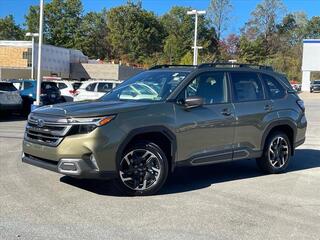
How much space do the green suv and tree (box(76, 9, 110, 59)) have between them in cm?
8810

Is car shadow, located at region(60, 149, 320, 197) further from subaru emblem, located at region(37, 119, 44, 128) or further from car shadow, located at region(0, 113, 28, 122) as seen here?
car shadow, located at region(0, 113, 28, 122)

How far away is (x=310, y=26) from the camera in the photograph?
108 meters

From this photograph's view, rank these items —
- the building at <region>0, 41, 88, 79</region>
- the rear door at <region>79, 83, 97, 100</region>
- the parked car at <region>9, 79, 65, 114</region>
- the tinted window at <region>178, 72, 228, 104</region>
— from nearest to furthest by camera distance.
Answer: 1. the tinted window at <region>178, 72, 228, 104</region>
2. the parked car at <region>9, 79, 65, 114</region>
3. the rear door at <region>79, 83, 97, 100</region>
4. the building at <region>0, 41, 88, 79</region>

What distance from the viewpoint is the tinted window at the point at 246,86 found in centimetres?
833

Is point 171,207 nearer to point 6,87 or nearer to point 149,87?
point 149,87

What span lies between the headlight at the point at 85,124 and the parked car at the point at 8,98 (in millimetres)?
13115

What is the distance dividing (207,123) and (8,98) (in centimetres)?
1314

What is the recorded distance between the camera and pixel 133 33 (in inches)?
3718

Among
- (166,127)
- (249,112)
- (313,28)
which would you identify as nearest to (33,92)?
(249,112)

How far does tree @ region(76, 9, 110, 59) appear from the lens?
96425mm

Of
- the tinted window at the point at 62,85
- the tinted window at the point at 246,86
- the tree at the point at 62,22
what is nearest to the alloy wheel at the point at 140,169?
the tinted window at the point at 246,86

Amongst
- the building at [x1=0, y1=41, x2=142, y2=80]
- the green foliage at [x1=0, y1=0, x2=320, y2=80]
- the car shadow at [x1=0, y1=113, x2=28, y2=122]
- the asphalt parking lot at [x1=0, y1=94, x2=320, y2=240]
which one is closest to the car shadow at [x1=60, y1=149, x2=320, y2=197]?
the asphalt parking lot at [x1=0, y1=94, x2=320, y2=240]

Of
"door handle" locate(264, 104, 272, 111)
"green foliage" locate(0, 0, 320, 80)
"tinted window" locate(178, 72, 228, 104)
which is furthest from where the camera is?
"green foliage" locate(0, 0, 320, 80)

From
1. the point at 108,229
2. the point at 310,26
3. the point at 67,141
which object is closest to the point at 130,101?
the point at 67,141
